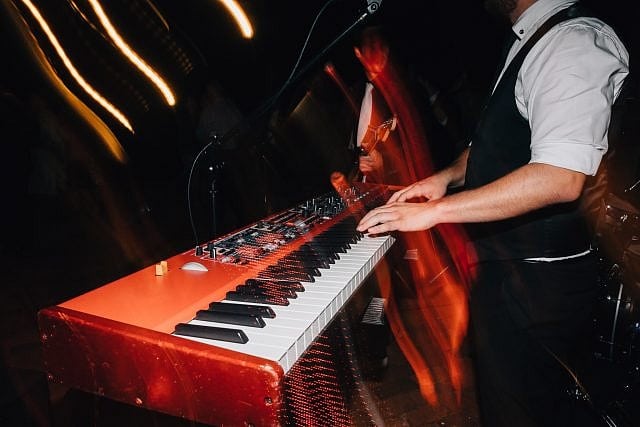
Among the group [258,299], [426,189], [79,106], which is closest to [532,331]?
[426,189]

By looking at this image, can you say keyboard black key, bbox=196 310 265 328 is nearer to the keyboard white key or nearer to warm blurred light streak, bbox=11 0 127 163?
the keyboard white key

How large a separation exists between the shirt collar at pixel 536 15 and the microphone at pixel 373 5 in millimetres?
556

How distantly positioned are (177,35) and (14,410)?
10.5 feet

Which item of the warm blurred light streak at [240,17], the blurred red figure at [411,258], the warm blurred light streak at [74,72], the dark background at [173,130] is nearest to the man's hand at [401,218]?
the blurred red figure at [411,258]

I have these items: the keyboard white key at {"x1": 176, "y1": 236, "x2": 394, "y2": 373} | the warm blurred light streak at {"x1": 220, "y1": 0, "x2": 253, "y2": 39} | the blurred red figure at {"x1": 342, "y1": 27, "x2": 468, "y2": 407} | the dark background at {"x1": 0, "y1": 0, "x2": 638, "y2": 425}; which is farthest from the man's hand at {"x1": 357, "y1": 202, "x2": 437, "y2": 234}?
the warm blurred light streak at {"x1": 220, "y1": 0, "x2": 253, "y2": 39}

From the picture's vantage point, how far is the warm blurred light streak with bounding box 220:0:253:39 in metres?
4.35

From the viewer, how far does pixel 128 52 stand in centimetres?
266

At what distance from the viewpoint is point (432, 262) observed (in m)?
4.67

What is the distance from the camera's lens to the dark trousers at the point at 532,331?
157 cm

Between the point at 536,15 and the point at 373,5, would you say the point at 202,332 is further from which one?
the point at 536,15

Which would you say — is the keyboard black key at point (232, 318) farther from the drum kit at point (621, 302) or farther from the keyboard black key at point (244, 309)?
the drum kit at point (621, 302)

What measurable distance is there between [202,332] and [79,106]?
9.09 feet

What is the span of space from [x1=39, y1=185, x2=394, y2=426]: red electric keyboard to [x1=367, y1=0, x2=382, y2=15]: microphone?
1.08 m

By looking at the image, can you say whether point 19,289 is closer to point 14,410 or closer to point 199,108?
point 14,410
